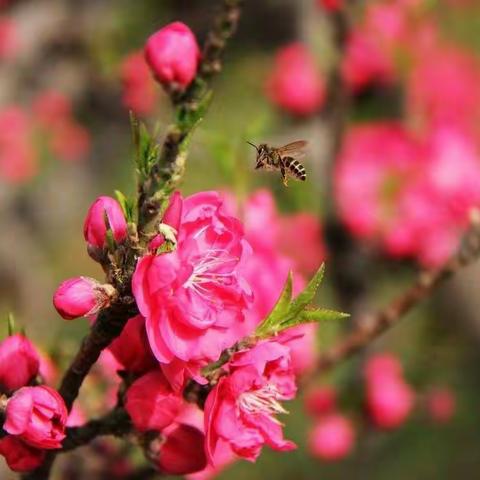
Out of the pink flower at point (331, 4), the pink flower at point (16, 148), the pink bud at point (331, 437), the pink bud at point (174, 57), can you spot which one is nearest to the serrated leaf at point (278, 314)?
the pink bud at point (174, 57)

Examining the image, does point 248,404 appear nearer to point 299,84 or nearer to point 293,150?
point 293,150

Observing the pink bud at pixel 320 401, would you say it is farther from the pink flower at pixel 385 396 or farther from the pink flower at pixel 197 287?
the pink flower at pixel 197 287

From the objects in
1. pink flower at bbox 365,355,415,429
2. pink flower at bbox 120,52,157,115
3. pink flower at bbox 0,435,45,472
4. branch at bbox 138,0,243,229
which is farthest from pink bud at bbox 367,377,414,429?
pink flower at bbox 0,435,45,472

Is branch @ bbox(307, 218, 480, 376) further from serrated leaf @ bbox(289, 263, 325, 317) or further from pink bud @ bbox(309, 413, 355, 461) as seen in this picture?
pink bud @ bbox(309, 413, 355, 461)

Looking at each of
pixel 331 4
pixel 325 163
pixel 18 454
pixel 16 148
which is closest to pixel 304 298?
pixel 18 454

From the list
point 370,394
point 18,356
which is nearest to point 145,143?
point 18,356

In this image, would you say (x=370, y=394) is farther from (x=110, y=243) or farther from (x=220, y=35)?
(x=110, y=243)
